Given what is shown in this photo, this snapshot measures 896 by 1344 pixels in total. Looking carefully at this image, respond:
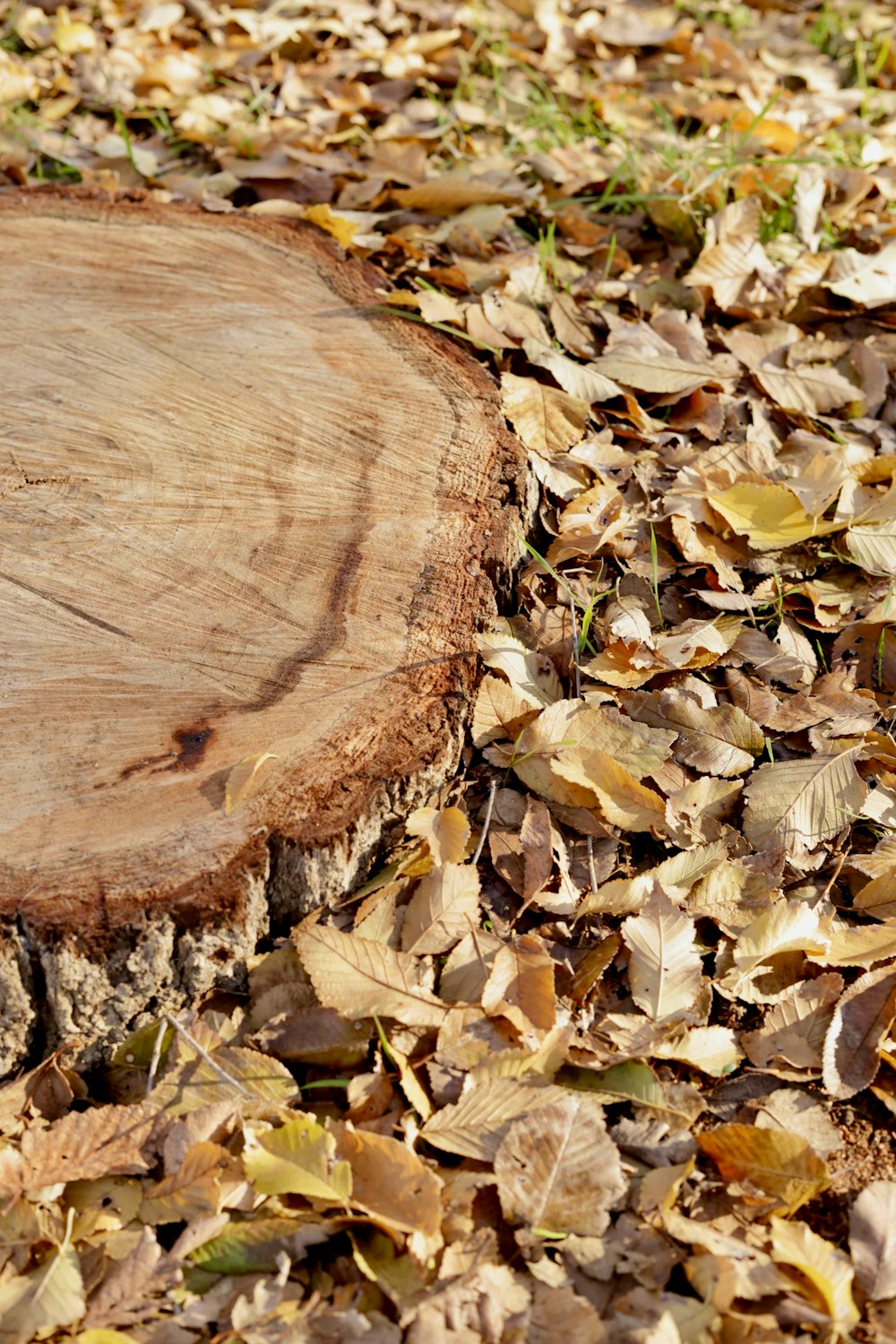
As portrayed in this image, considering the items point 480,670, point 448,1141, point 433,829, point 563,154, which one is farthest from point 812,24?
point 448,1141

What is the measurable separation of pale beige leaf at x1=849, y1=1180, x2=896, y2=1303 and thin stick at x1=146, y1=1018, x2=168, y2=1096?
81 cm

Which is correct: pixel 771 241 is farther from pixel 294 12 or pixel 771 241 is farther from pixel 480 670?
pixel 294 12

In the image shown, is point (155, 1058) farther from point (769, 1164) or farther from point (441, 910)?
point (769, 1164)

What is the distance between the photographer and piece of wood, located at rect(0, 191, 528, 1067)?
1.38 m

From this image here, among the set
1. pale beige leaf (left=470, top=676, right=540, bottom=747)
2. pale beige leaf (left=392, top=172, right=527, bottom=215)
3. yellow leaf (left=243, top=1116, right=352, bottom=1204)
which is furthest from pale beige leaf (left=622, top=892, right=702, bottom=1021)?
pale beige leaf (left=392, top=172, right=527, bottom=215)

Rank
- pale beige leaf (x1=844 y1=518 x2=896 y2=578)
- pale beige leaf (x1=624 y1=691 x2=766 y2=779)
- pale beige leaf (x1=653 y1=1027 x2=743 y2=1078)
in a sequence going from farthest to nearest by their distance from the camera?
pale beige leaf (x1=844 y1=518 x2=896 y2=578) → pale beige leaf (x1=624 y1=691 x2=766 y2=779) → pale beige leaf (x1=653 y1=1027 x2=743 y2=1078)


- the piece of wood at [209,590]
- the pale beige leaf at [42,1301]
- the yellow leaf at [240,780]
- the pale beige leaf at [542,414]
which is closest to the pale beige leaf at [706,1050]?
the piece of wood at [209,590]

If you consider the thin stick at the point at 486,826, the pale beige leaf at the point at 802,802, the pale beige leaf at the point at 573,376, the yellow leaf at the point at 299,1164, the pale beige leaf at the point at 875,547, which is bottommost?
the yellow leaf at the point at 299,1164

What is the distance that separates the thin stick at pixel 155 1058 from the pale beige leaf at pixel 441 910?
31 cm

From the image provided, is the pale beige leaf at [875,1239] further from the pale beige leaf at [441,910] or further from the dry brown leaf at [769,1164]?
the pale beige leaf at [441,910]

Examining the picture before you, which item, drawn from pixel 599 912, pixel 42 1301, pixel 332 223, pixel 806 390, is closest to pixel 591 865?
pixel 599 912

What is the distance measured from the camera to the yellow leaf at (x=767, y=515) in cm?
199

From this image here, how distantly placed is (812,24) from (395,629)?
3192 millimetres

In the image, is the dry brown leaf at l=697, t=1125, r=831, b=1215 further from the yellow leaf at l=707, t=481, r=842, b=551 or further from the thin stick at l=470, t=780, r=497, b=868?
the yellow leaf at l=707, t=481, r=842, b=551
